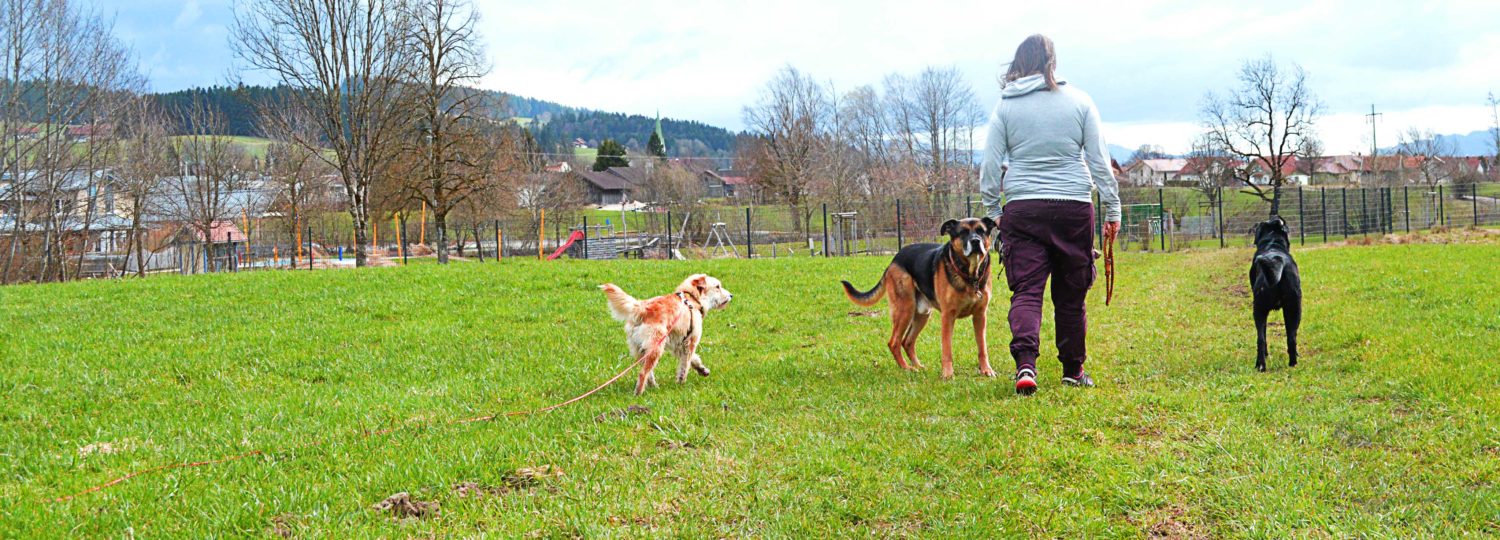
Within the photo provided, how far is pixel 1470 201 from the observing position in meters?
38.0

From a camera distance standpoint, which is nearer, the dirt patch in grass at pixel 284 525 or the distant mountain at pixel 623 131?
the dirt patch in grass at pixel 284 525

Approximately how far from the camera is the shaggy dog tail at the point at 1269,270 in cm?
611

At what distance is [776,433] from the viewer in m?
4.60

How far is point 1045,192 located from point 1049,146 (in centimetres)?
27

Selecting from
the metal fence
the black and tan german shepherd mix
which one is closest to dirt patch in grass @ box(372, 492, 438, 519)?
the black and tan german shepherd mix

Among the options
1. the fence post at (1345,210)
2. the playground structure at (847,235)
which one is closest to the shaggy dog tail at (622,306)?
the playground structure at (847,235)

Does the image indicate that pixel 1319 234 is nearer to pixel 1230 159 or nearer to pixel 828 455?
pixel 1230 159

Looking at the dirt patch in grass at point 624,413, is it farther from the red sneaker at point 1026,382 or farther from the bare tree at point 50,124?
the bare tree at point 50,124

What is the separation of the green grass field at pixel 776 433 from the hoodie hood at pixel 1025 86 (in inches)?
71.1

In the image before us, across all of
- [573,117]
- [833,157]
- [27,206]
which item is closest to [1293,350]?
[27,206]

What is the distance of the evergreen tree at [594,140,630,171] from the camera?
107188 mm

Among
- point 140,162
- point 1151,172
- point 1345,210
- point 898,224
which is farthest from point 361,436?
point 1151,172

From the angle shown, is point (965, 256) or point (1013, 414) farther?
point (965, 256)

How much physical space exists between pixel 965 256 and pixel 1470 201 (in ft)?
142
